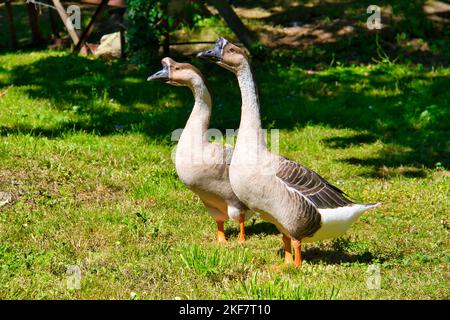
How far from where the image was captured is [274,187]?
5.21 meters

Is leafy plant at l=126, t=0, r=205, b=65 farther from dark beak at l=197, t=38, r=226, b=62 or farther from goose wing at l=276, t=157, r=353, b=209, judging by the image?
goose wing at l=276, t=157, r=353, b=209

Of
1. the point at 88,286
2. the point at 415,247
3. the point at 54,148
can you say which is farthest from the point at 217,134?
the point at 88,286

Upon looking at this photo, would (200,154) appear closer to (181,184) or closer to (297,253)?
(297,253)

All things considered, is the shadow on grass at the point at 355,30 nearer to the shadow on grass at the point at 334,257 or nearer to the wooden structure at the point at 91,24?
the wooden structure at the point at 91,24

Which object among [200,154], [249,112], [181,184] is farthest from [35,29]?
[249,112]

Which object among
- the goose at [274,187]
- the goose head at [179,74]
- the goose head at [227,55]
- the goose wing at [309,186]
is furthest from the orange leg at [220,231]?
the goose head at [227,55]

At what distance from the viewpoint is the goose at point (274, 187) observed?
521cm

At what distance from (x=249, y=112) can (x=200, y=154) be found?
711mm

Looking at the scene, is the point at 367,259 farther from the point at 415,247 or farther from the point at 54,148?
the point at 54,148

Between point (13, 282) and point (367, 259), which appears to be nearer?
point (13, 282)

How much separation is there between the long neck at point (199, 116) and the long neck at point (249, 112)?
60 centimetres

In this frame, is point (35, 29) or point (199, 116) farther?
point (35, 29)

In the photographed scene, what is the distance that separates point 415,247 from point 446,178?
7.22ft

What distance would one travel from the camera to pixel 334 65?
12.9 m
